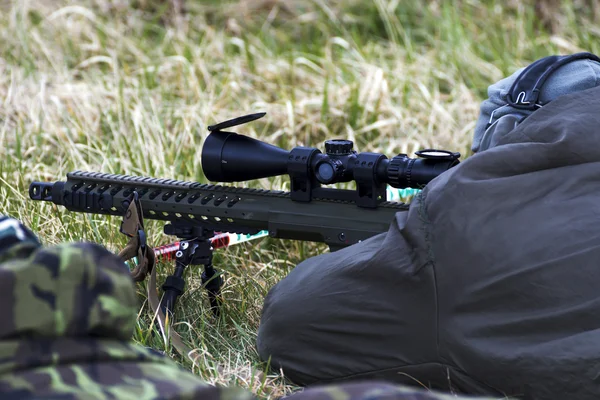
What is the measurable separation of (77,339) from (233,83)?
4296 mm

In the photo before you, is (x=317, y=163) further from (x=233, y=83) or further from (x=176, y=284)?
(x=233, y=83)

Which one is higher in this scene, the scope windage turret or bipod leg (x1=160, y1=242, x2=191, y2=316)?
the scope windage turret

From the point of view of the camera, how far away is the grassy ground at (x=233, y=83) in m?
4.04

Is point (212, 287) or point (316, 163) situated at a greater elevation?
point (316, 163)

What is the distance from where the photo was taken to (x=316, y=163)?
2.95m

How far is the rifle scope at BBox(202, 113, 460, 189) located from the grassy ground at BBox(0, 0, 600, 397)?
58 centimetres

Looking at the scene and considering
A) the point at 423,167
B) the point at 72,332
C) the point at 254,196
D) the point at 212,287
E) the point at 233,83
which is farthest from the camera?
the point at 233,83

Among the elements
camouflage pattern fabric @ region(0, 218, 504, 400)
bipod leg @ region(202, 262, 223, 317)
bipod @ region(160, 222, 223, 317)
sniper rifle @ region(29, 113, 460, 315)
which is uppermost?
camouflage pattern fabric @ region(0, 218, 504, 400)

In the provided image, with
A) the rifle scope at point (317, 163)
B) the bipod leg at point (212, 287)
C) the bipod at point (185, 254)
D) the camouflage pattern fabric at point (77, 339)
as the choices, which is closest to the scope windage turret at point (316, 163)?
the rifle scope at point (317, 163)

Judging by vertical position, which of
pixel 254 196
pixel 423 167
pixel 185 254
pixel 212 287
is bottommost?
pixel 212 287


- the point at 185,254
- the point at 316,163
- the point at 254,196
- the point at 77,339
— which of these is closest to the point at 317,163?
the point at 316,163

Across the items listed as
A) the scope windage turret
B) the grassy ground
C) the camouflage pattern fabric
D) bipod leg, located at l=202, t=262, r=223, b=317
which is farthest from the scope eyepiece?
the camouflage pattern fabric

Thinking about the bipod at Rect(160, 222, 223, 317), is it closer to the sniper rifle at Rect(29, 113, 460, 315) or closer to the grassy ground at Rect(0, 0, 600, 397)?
the sniper rifle at Rect(29, 113, 460, 315)

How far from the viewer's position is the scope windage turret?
2826 mm
